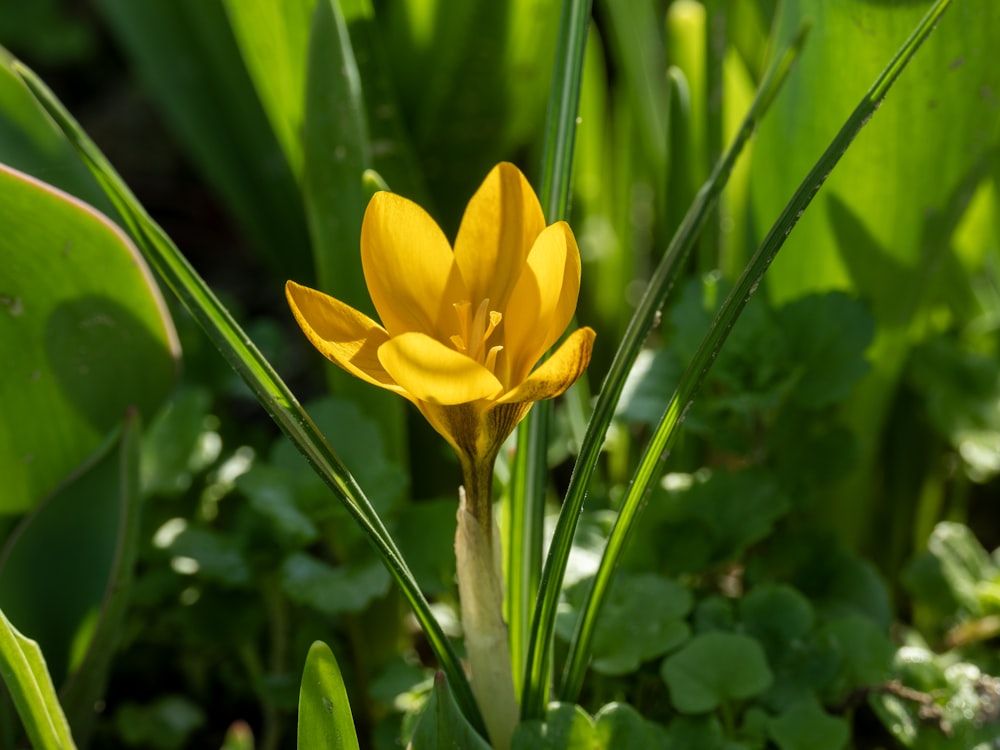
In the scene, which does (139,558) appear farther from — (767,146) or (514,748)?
(767,146)

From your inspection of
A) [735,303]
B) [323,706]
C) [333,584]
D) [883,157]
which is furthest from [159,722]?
[883,157]

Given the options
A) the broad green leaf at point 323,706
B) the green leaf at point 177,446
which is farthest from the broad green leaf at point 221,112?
the broad green leaf at point 323,706

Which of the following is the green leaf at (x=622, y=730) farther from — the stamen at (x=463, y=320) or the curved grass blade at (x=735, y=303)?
the stamen at (x=463, y=320)

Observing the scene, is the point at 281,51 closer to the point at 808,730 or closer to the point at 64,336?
the point at 64,336

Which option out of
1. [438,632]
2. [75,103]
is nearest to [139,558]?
[438,632]

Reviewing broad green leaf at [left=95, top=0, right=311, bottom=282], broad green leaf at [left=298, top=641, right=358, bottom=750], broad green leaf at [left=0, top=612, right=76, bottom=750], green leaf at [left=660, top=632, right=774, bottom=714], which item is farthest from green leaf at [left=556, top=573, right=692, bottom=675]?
broad green leaf at [left=95, top=0, right=311, bottom=282]
